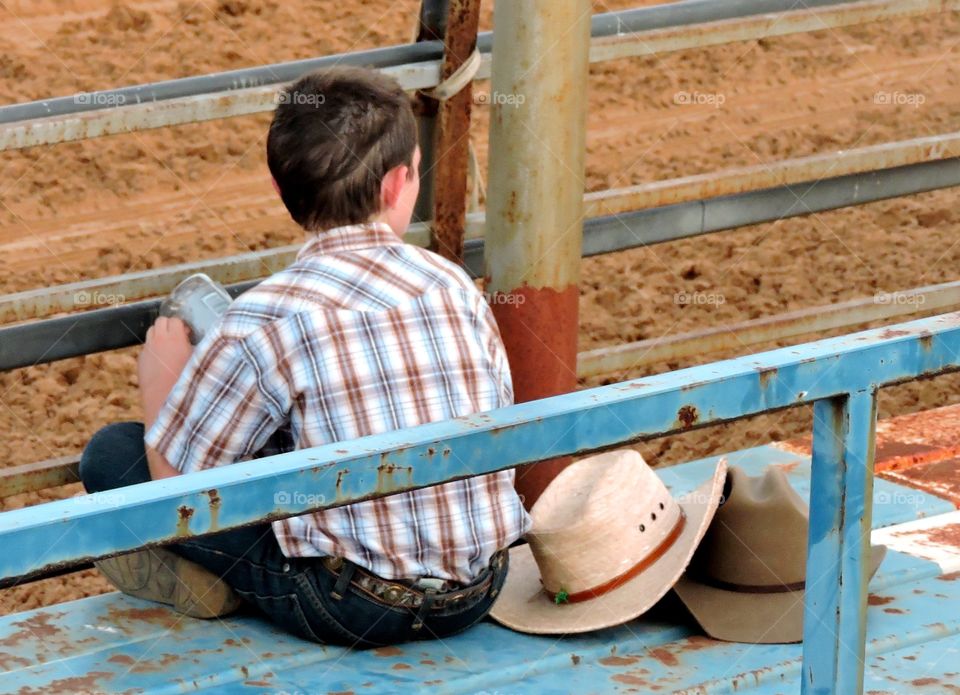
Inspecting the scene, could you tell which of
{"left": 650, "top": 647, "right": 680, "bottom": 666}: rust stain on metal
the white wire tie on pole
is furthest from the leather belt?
the white wire tie on pole

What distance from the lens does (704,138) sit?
688cm

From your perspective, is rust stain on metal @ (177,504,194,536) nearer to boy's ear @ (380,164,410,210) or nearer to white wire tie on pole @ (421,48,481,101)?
boy's ear @ (380,164,410,210)

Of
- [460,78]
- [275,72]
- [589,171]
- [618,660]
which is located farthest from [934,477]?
[589,171]

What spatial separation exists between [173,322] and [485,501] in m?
0.53

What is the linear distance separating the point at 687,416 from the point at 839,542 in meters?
0.25

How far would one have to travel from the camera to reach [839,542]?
1657 mm

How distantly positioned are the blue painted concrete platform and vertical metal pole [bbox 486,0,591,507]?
1.97 feet

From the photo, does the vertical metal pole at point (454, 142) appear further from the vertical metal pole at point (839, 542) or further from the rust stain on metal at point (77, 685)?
the vertical metal pole at point (839, 542)

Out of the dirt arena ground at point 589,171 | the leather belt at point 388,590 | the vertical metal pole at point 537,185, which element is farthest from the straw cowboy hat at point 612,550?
the dirt arena ground at point 589,171

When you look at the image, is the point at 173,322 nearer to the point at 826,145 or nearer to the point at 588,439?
the point at 588,439

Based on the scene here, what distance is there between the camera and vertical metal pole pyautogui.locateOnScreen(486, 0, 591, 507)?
262cm

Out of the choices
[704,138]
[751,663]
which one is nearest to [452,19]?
[751,663]

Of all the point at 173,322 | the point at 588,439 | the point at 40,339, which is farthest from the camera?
the point at 40,339

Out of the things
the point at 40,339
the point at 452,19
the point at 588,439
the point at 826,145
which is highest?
the point at 452,19
